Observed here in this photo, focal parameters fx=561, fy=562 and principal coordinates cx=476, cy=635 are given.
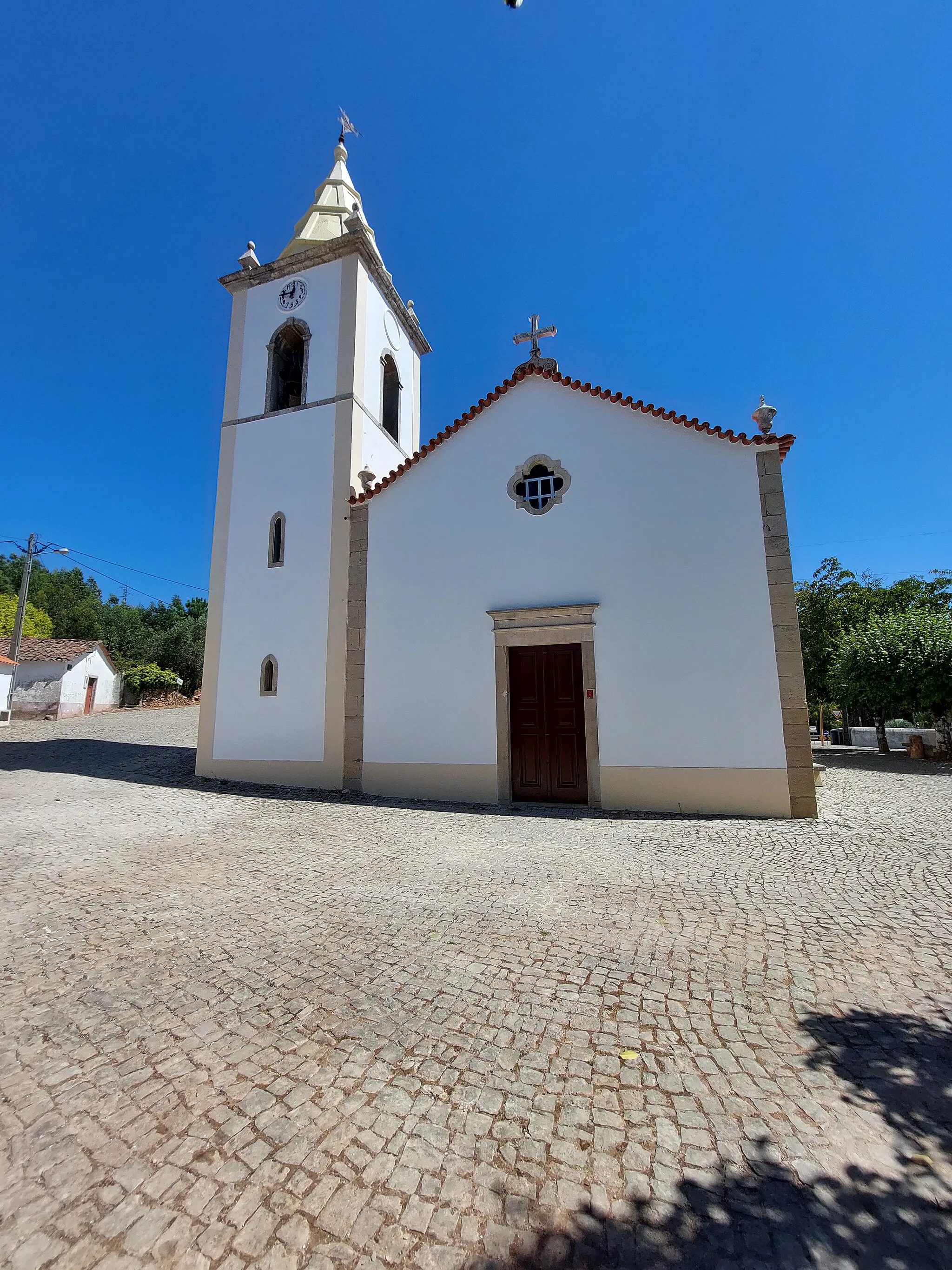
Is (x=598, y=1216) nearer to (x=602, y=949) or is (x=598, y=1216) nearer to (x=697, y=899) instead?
(x=602, y=949)

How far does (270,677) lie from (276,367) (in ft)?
23.7

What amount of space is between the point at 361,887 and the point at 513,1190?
327 centimetres

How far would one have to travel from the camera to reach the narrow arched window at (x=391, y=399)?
45.1 feet

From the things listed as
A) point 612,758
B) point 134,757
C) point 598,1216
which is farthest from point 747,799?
point 134,757

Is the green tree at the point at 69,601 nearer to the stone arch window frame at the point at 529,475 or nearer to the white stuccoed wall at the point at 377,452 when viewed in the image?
the white stuccoed wall at the point at 377,452

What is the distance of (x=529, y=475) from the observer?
966cm

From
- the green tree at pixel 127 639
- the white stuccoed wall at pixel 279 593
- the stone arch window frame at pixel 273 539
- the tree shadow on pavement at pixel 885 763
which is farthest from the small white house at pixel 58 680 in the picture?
the tree shadow on pavement at pixel 885 763

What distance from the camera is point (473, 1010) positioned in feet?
9.59

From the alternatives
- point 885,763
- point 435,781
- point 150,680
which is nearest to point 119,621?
point 150,680

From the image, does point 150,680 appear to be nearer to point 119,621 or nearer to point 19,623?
point 19,623

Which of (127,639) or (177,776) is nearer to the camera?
(177,776)

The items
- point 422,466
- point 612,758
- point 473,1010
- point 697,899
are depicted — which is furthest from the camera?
point 422,466

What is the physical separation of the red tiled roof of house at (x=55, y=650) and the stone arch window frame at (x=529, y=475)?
28.4 meters

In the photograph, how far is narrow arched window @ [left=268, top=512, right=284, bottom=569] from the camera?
11656 mm
